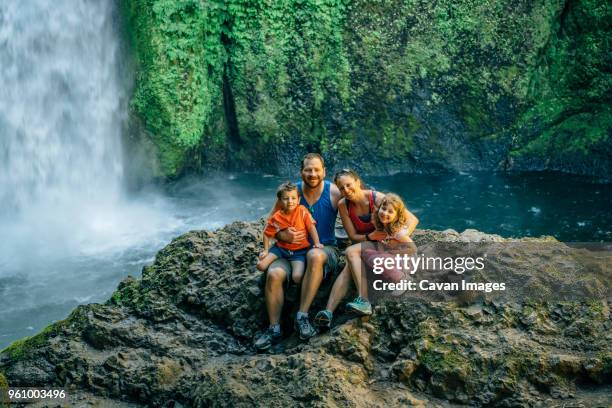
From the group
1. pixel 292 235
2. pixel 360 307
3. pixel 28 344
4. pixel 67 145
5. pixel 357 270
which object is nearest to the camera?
pixel 360 307

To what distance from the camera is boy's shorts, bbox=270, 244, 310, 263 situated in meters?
4.96

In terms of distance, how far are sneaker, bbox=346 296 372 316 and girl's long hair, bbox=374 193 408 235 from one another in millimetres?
554

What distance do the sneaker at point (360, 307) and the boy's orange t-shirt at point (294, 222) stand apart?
0.61 metres

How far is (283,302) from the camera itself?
16.1 feet

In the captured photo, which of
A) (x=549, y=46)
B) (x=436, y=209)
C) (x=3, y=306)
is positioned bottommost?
(x=3, y=306)

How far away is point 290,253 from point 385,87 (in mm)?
8492

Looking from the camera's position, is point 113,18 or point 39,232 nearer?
point 39,232

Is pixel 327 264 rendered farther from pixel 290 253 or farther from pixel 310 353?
pixel 310 353

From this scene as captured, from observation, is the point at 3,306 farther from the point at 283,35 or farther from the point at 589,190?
the point at 589,190

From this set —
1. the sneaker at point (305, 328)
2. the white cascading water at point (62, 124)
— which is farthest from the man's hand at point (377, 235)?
the white cascading water at point (62, 124)

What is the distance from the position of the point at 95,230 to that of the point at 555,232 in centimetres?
767

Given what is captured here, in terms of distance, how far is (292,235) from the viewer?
4.94m

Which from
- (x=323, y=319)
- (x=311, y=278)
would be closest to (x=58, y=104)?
(x=311, y=278)

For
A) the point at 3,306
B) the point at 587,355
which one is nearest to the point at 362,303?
the point at 587,355
